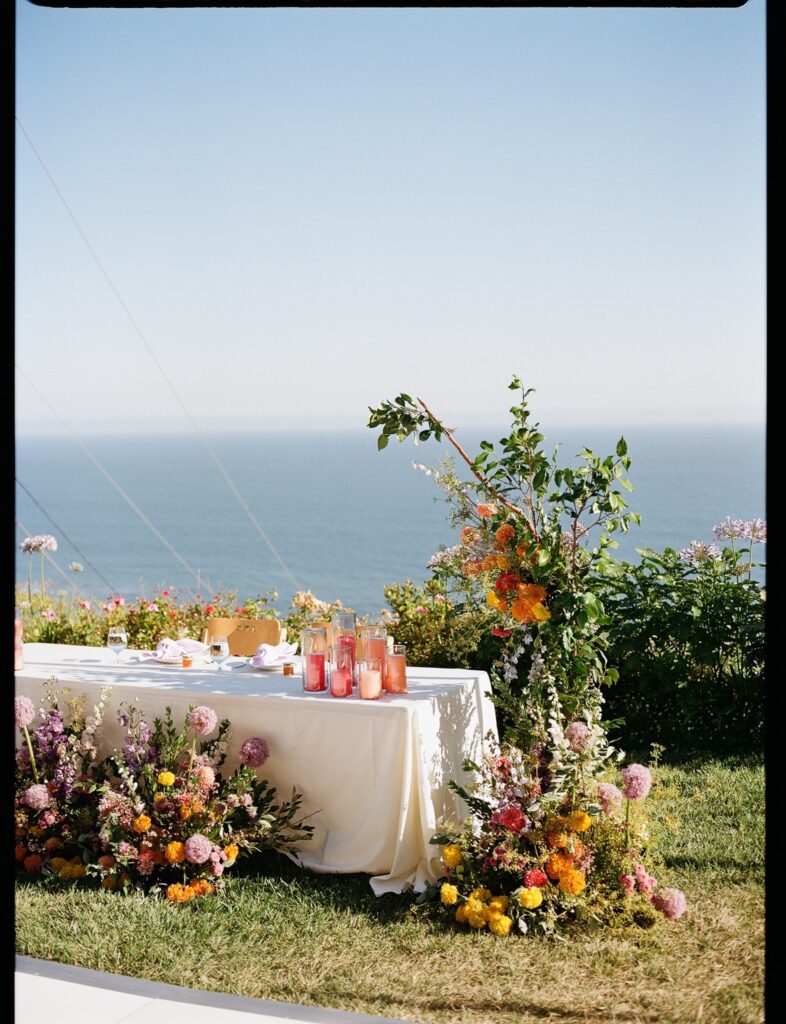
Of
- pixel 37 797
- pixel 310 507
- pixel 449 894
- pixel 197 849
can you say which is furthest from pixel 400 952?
pixel 310 507

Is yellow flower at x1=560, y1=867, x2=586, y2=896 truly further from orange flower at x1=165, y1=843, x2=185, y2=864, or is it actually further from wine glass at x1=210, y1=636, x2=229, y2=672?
wine glass at x1=210, y1=636, x2=229, y2=672

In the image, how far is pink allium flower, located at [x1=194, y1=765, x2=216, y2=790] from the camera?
152 inches

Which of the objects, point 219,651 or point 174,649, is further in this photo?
point 174,649

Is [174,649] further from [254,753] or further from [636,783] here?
[636,783]

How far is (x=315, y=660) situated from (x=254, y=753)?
40cm

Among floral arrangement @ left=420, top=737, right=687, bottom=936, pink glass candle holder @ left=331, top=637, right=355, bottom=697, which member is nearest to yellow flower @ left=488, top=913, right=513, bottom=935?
floral arrangement @ left=420, top=737, right=687, bottom=936

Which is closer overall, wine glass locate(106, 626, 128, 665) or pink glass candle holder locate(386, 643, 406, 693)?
pink glass candle holder locate(386, 643, 406, 693)

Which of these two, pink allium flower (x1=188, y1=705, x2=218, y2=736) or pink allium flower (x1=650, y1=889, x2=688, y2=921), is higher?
pink allium flower (x1=188, y1=705, x2=218, y2=736)

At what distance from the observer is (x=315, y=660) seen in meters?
4.05

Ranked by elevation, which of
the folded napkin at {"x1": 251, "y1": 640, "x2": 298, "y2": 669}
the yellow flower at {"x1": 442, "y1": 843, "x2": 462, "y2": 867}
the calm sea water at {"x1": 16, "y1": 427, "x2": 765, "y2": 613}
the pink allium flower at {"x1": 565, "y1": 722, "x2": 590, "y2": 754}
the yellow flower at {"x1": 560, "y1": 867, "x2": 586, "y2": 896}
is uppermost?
the calm sea water at {"x1": 16, "y1": 427, "x2": 765, "y2": 613}

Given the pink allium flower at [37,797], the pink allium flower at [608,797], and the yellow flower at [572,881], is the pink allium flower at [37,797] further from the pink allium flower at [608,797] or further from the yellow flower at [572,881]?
the pink allium flower at [608,797]

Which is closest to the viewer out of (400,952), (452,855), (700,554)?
(400,952)

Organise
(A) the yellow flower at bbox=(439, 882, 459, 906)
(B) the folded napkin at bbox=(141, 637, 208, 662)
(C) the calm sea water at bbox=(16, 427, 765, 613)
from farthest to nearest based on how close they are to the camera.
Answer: (C) the calm sea water at bbox=(16, 427, 765, 613) < (B) the folded napkin at bbox=(141, 637, 208, 662) < (A) the yellow flower at bbox=(439, 882, 459, 906)

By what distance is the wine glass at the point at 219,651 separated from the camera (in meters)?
4.48
